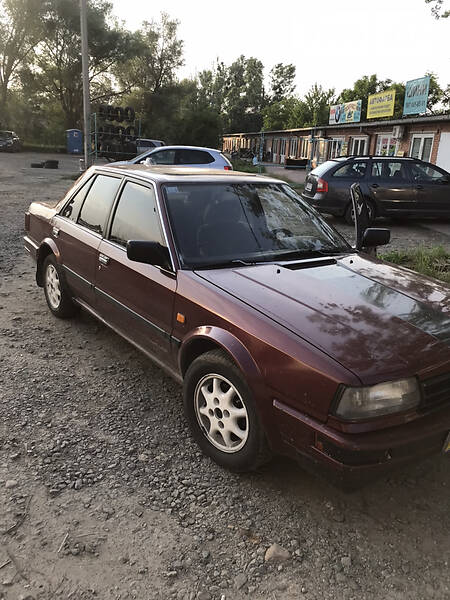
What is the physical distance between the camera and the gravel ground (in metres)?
2.19

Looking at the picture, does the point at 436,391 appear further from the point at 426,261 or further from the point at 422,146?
the point at 422,146

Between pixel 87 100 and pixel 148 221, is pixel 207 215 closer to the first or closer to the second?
pixel 148 221

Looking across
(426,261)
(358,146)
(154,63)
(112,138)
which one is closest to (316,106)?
(154,63)

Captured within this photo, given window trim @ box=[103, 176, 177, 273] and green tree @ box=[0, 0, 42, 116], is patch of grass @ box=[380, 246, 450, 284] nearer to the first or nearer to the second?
window trim @ box=[103, 176, 177, 273]

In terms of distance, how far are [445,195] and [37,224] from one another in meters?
9.77

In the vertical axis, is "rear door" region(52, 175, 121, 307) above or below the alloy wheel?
above

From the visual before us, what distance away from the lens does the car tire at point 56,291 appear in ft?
15.7

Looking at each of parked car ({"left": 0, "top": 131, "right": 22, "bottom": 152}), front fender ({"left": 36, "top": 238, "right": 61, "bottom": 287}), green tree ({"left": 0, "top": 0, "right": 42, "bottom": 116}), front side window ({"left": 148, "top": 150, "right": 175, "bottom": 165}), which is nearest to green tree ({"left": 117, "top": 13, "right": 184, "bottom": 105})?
green tree ({"left": 0, "top": 0, "right": 42, "bottom": 116})

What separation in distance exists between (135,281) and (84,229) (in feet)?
3.60

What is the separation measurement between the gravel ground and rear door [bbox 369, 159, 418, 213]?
29.9 ft

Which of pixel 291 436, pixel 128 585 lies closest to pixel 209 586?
pixel 128 585

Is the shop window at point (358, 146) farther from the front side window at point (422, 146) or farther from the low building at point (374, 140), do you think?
the front side window at point (422, 146)

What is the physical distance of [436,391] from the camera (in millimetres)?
2441

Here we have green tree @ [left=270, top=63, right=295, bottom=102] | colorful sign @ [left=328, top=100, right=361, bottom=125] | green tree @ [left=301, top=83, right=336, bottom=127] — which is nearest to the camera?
colorful sign @ [left=328, top=100, right=361, bottom=125]
